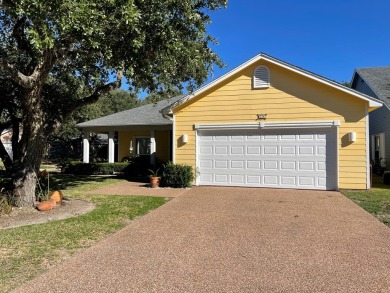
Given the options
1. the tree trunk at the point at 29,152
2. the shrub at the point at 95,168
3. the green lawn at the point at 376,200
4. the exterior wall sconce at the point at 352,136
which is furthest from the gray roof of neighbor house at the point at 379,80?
the tree trunk at the point at 29,152

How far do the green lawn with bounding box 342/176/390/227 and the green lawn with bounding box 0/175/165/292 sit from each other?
5.67 m

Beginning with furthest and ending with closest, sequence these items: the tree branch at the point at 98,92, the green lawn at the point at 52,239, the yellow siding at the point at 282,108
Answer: the yellow siding at the point at 282,108, the tree branch at the point at 98,92, the green lawn at the point at 52,239

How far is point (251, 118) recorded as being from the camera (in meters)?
12.5

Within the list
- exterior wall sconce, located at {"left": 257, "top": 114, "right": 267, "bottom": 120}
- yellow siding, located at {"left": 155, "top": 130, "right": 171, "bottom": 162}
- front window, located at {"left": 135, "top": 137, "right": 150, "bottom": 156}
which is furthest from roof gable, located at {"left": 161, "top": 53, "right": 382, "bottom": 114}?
front window, located at {"left": 135, "top": 137, "right": 150, "bottom": 156}

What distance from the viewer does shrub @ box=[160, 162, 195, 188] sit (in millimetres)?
12461

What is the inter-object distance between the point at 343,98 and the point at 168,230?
8.58 m

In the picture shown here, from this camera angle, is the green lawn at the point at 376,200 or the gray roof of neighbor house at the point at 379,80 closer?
the green lawn at the point at 376,200

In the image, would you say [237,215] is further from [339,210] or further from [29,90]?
[29,90]

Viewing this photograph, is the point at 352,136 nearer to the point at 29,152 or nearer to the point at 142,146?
the point at 29,152

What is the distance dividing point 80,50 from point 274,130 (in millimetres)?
7638

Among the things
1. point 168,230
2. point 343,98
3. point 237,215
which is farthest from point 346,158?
point 168,230

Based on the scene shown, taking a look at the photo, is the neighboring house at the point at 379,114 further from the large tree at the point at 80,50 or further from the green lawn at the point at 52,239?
the green lawn at the point at 52,239

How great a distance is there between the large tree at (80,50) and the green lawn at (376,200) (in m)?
6.15

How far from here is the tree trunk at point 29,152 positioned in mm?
8117
